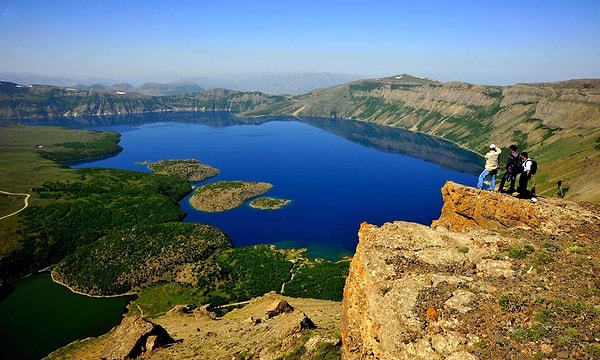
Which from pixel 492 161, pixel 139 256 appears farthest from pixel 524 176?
pixel 139 256

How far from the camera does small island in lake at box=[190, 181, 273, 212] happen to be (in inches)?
5000

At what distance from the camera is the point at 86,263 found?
79375 mm

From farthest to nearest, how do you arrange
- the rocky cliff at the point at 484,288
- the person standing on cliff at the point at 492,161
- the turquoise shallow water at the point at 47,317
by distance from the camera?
the turquoise shallow water at the point at 47,317 → the person standing on cliff at the point at 492,161 → the rocky cliff at the point at 484,288

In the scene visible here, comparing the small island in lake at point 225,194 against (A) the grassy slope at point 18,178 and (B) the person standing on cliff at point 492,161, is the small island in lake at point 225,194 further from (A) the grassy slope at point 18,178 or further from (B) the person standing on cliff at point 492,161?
(B) the person standing on cliff at point 492,161

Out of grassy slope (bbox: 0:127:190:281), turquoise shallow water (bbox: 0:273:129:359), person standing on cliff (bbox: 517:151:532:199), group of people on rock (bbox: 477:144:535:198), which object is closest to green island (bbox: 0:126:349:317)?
grassy slope (bbox: 0:127:190:281)

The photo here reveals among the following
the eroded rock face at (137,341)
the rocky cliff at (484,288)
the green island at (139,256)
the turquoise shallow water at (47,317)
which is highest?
the rocky cliff at (484,288)

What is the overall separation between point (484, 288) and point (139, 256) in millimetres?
78925

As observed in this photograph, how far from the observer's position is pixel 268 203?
130m

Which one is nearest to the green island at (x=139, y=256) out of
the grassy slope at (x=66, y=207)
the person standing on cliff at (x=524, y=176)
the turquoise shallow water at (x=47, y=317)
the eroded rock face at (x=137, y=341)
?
the grassy slope at (x=66, y=207)

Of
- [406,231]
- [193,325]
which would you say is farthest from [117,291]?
[406,231]

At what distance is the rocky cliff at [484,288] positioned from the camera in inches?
548

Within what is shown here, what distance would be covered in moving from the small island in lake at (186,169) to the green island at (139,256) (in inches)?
1788

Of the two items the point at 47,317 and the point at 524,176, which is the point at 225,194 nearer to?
the point at 47,317

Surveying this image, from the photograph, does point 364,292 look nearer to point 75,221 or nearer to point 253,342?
point 253,342
